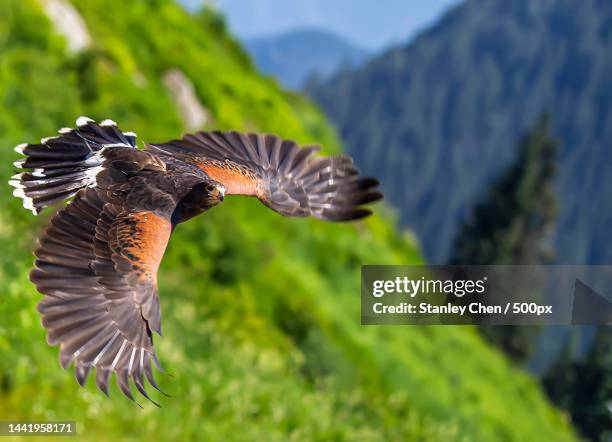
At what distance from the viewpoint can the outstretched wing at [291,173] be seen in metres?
10.7

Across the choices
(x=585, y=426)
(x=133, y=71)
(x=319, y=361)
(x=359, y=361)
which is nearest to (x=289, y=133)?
(x=133, y=71)

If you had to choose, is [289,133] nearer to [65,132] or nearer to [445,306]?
[445,306]

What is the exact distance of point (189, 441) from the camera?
10.9 m

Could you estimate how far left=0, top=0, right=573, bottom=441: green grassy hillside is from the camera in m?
10.1

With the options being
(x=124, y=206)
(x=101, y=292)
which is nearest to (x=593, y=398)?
(x=124, y=206)

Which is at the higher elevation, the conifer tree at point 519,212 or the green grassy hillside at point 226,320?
the conifer tree at point 519,212

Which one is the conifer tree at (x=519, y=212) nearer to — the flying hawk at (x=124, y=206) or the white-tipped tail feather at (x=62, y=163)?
the flying hawk at (x=124, y=206)

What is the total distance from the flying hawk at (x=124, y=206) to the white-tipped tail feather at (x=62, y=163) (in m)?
0.01

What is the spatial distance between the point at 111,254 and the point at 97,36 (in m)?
18.5

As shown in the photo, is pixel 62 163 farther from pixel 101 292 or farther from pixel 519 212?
pixel 519 212

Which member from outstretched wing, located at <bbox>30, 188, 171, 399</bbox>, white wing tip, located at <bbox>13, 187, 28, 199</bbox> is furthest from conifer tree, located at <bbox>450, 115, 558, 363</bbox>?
outstretched wing, located at <bbox>30, 188, 171, 399</bbox>

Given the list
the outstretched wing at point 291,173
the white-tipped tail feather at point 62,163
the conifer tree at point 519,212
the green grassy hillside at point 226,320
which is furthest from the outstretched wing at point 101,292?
the conifer tree at point 519,212

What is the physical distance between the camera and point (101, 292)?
23.6 ft

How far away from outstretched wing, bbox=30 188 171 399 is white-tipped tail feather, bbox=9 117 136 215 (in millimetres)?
969
